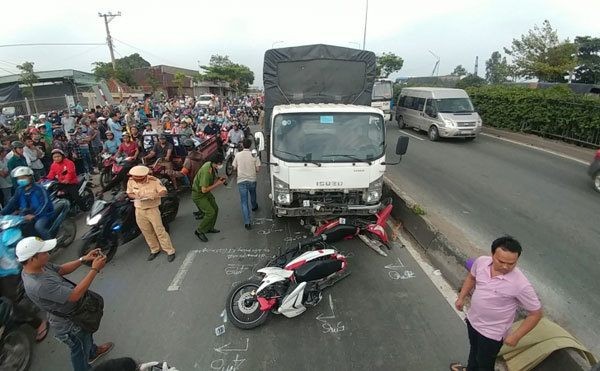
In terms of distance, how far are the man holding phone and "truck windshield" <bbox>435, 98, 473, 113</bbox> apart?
14786 mm

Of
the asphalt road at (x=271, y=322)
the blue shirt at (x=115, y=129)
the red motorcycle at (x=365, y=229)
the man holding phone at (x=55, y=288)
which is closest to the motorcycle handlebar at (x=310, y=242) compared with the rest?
the red motorcycle at (x=365, y=229)

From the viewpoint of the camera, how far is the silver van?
46.2 feet

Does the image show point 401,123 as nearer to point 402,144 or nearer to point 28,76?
point 402,144

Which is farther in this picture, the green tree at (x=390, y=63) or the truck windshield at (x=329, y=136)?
the green tree at (x=390, y=63)

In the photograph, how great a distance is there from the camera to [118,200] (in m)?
5.91

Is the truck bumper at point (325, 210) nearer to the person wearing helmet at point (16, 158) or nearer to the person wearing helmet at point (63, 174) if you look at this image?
the person wearing helmet at point (63, 174)

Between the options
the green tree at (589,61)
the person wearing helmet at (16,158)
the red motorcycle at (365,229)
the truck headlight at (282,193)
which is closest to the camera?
the red motorcycle at (365,229)

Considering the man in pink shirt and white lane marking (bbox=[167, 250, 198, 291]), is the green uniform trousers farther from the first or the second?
the man in pink shirt

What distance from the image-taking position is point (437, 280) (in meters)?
4.83

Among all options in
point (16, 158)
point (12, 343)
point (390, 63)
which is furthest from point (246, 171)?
point (390, 63)

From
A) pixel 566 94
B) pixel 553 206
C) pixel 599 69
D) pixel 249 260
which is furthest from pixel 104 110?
pixel 599 69

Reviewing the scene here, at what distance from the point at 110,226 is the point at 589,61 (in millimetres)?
43316

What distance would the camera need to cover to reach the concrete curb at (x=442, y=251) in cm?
291

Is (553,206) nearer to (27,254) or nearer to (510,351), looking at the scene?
(510,351)
